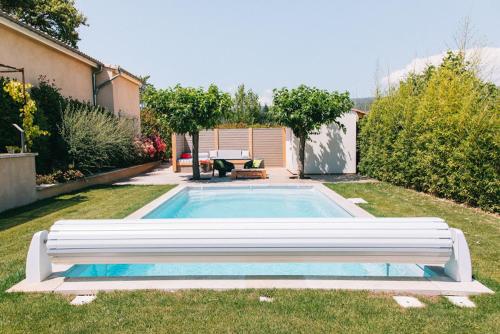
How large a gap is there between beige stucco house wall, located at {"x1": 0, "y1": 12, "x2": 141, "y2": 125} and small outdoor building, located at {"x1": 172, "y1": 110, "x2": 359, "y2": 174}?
13.8ft

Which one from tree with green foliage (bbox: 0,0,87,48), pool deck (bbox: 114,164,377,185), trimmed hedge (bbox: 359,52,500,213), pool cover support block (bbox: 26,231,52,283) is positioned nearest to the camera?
pool cover support block (bbox: 26,231,52,283)

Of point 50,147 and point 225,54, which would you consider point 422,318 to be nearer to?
point 50,147

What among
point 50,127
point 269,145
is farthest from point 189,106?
point 269,145

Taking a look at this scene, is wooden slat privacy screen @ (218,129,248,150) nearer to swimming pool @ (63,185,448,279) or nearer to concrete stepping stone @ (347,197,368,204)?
swimming pool @ (63,185,448,279)

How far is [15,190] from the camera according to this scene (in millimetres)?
9055

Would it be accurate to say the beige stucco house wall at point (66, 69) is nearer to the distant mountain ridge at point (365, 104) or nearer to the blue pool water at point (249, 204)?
the blue pool water at point (249, 204)

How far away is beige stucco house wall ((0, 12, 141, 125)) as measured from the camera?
Result: 11938 mm

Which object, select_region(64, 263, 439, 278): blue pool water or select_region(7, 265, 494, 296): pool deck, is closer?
select_region(7, 265, 494, 296): pool deck

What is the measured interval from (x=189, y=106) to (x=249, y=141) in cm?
802

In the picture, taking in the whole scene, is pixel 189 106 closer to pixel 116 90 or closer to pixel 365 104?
pixel 116 90

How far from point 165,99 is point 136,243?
10.5m

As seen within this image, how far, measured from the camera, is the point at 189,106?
1338cm

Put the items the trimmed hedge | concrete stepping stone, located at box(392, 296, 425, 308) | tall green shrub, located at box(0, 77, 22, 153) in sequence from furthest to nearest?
tall green shrub, located at box(0, 77, 22, 153) < the trimmed hedge < concrete stepping stone, located at box(392, 296, 425, 308)

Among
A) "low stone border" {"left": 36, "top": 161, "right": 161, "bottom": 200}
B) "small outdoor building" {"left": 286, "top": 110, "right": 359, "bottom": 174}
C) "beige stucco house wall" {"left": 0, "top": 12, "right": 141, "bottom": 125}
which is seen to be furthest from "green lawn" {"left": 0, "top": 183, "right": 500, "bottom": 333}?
"small outdoor building" {"left": 286, "top": 110, "right": 359, "bottom": 174}
